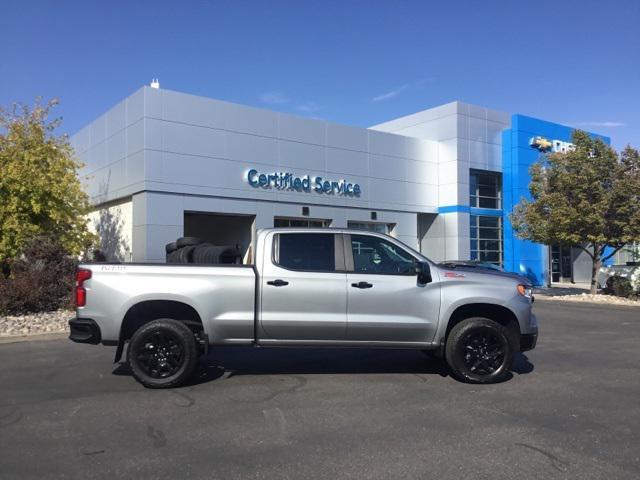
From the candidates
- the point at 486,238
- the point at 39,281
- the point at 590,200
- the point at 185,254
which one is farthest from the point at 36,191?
the point at 486,238

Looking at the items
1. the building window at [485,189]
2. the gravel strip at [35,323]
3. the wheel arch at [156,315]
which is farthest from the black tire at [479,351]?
the building window at [485,189]

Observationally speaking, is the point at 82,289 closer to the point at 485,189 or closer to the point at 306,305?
the point at 306,305

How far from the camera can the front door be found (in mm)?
6758

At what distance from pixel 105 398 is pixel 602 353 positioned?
763 centimetres

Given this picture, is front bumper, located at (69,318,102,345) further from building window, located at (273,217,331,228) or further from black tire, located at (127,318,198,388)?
building window, located at (273,217,331,228)

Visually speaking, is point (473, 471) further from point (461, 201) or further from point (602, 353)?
point (461, 201)

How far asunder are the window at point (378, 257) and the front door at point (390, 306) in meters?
0.03

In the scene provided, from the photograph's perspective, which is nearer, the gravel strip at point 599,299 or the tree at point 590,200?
the gravel strip at point 599,299

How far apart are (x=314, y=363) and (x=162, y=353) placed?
2.40 metres

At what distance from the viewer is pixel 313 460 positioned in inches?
174

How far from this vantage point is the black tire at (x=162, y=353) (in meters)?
6.54

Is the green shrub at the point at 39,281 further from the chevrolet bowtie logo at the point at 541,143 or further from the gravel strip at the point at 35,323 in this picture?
the chevrolet bowtie logo at the point at 541,143

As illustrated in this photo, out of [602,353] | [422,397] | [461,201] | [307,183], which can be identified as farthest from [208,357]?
[461,201]

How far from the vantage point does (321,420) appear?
5422 mm
